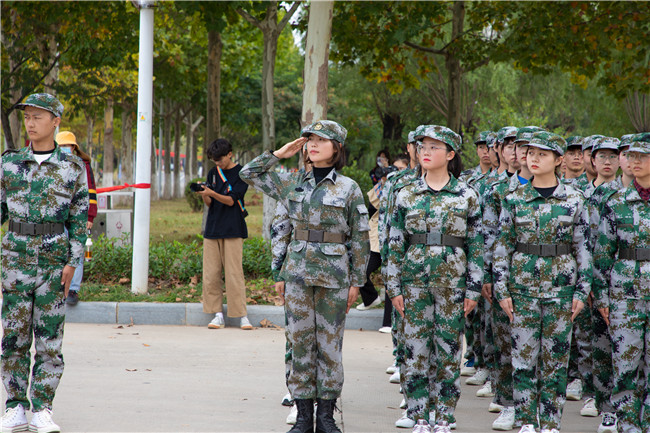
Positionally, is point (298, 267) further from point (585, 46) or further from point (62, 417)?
point (585, 46)

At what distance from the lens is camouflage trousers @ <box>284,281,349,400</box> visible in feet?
16.4

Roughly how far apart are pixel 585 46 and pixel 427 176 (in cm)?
1044

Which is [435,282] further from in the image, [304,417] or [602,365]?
[602,365]

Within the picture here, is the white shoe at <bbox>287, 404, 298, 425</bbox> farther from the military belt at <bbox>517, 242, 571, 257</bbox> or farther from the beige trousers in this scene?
the beige trousers

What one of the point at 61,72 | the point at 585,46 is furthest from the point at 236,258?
the point at 61,72

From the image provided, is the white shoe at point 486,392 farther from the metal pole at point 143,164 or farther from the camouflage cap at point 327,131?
the metal pole at point 143,164

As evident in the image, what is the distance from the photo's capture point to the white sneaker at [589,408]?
5797mm

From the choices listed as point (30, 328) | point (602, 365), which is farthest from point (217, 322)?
point (602, 365)

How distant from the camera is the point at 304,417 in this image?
4988 mm

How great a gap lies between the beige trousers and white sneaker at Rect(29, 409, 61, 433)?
3.85 metres

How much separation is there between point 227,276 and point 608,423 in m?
4.78

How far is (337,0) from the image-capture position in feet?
49.1

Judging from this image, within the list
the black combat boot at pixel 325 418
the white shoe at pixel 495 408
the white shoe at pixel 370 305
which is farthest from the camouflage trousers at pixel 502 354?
the white shoe at pixel 370 305

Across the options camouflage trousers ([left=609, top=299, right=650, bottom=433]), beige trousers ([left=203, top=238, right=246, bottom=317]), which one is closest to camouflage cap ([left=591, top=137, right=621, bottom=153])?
camouflage trousers ([left=609, top=299, right=650, bottom=433])
